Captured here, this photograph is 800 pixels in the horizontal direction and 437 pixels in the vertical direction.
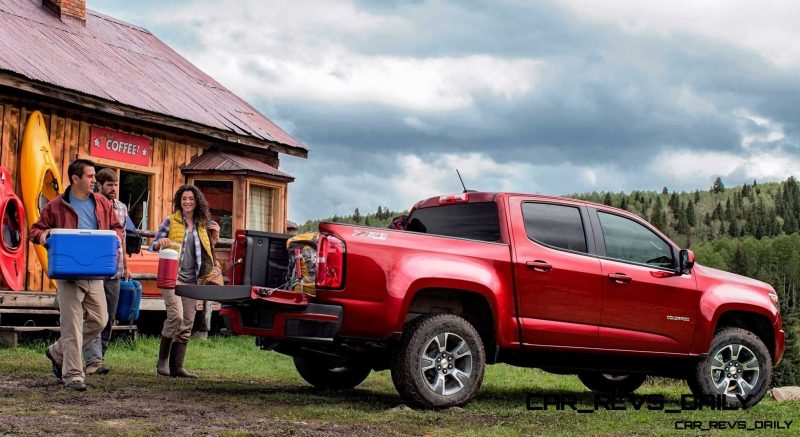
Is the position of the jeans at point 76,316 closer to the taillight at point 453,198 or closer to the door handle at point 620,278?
the taillight at point 453,198

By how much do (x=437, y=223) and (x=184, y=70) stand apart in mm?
13772

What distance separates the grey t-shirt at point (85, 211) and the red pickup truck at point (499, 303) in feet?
3.68

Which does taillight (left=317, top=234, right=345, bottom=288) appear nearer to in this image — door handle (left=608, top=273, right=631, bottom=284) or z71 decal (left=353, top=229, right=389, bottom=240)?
z71 decal (left=353, top=229, right=389, bottom=240)

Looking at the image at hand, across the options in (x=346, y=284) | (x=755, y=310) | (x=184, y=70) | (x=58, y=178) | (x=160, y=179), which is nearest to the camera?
(x=346, y=284)

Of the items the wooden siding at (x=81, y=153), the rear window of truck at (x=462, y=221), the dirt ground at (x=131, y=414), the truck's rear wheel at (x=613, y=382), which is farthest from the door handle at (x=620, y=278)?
the wooden siding at (x=81, y=153)

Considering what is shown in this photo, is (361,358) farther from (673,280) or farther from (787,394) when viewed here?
(787,394)

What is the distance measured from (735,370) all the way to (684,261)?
4.02 ft

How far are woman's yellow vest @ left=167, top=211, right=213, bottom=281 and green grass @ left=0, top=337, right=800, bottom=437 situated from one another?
1.10 m

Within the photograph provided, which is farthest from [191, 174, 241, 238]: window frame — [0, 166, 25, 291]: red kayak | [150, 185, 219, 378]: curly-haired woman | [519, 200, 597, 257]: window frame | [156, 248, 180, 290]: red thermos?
[519, 200, 597, 257]: window frame

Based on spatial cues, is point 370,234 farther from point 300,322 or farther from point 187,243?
point 187,243

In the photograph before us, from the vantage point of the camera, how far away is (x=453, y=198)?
28.1ft

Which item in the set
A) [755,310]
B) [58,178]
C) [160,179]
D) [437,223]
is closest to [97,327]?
[437,223]

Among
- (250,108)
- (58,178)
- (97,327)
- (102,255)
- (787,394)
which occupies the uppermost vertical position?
(250,108)

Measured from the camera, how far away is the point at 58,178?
14.5m
